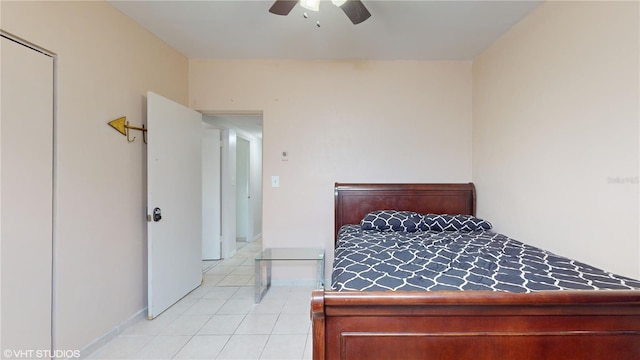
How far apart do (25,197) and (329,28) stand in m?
2.24

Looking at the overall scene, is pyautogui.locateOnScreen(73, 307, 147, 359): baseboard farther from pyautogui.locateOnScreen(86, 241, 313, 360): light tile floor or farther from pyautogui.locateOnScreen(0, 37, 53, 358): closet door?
pyautogui.locateOnScreen(0, 37, 53, 358): closet door

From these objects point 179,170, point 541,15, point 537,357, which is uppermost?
point 541,15

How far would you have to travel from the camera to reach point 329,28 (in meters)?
2.32

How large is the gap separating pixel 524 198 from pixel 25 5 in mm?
3326

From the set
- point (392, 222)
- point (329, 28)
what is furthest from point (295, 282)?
point (329, 28)

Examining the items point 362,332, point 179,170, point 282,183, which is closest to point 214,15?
point 179,170

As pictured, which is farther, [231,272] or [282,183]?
[231,272]

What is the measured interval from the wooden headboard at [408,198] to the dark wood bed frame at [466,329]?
75.3 inches

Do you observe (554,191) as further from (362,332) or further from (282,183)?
(282,183)

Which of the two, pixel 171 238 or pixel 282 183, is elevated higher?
pixel 282 183

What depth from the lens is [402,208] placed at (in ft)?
9.56

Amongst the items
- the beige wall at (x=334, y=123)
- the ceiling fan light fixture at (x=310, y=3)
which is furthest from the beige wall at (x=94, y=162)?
the ceiling fan light fixture at (x=310, y=3)

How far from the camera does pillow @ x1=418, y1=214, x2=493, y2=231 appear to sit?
2512mm

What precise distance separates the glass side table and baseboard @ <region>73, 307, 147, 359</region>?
0.94 meters
